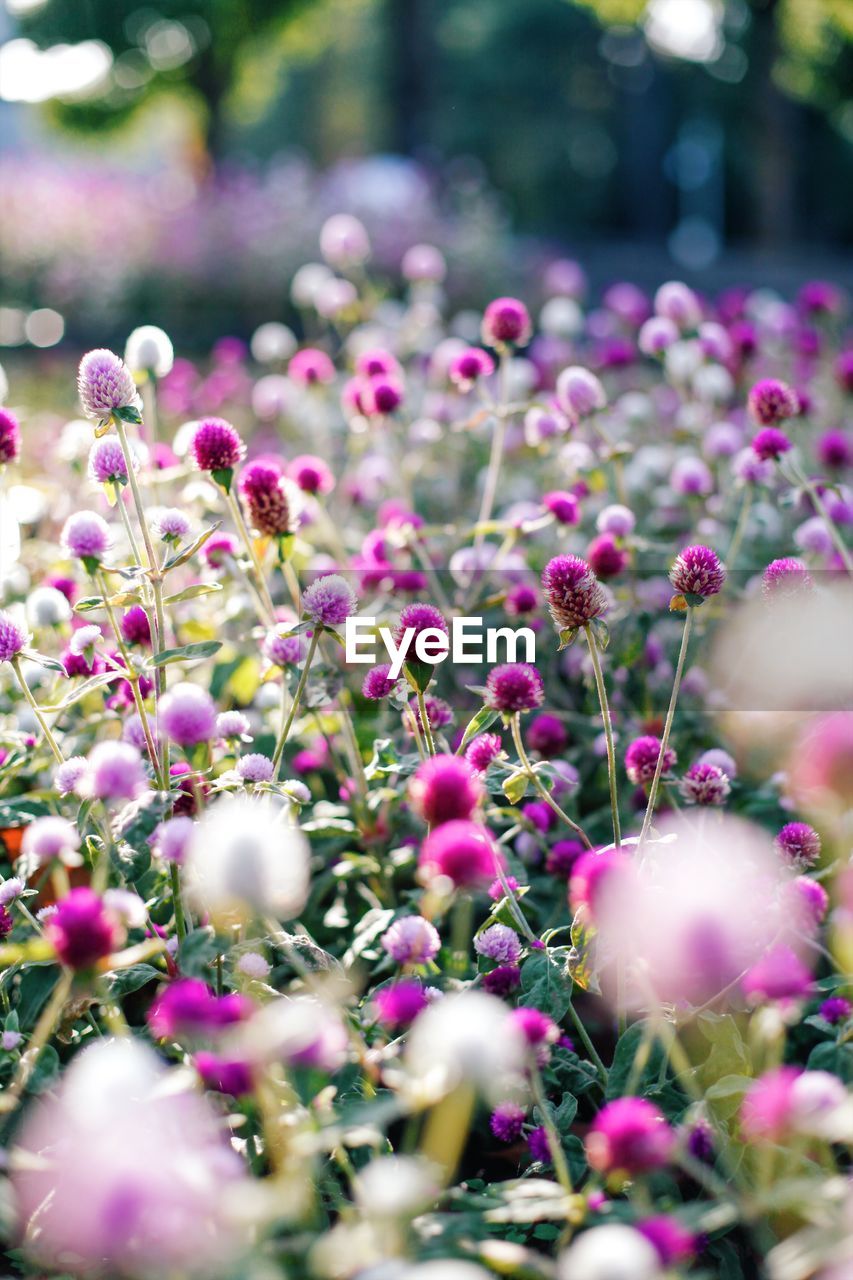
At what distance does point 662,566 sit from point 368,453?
1.67 metres

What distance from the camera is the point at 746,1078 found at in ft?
4.03

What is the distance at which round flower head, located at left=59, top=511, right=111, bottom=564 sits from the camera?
1451 mm

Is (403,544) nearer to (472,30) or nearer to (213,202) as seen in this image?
(213,202)

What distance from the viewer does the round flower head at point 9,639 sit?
1.40 meters

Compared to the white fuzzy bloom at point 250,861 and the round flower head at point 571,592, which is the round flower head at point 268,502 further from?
the white fuzzy bloom at point 250,861

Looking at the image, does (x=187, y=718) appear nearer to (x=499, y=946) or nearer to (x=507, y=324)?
(x=499, y=946)

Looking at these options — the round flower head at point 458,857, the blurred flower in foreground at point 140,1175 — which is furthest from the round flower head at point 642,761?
the blurred flower in foreground at point 140,1175

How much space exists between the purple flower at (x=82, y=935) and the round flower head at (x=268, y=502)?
2.38 ft

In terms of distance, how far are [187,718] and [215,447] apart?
518mm

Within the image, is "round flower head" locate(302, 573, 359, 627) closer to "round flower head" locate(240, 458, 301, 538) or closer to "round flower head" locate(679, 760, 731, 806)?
"round flower head" locate(240, 458, 301, 538)

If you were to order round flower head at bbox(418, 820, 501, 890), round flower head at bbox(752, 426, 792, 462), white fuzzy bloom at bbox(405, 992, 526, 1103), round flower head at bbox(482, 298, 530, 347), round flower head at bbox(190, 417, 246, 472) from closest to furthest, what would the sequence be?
white fuzzy bloom at bbox(405, 992, 526, 1103) → round flower head at bbox(418, 820, 501, 890) → round flower head at bbox(190, 417, 246, 472) → round flower head at bbox(752, 426, 792, 462) → round flower head at bbox(482, 298, 530, 347)

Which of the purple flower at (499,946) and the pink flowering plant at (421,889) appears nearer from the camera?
the pink flowering plant at (421,889)

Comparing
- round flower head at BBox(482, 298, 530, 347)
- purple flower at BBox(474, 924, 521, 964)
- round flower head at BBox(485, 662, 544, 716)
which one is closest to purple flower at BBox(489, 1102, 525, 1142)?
purple flower at BBox(474, 924, 521, 964)

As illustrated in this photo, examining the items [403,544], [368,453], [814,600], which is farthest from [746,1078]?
[368,453]
